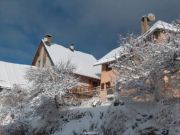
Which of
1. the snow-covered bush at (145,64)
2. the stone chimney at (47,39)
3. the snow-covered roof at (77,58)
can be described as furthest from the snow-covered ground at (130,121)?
the stone chimney at (47,39)

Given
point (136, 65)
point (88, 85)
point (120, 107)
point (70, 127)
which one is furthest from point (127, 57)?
point (88, 85)

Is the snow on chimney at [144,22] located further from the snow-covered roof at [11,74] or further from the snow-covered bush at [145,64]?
the snow-covered roof at [11,74]

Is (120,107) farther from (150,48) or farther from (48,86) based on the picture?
(48,86)

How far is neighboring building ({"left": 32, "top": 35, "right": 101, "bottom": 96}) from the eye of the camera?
47.0 m

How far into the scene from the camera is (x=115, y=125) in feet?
74.3

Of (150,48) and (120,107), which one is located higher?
(150,48)

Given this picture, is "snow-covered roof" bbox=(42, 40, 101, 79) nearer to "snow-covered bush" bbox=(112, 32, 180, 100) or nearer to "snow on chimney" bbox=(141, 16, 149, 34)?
"snow on chimney" bbox=(141, 16, 149, 34)

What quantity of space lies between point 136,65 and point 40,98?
10.8 m

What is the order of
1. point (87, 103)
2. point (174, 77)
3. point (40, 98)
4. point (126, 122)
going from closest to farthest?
point (174, 77) < point (126, 122) < point (40, 98) < point (87, 103)

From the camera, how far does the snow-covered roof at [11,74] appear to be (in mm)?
48938

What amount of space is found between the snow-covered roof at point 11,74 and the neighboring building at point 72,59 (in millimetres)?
2847

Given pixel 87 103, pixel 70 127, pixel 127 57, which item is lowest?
pixel 70 127

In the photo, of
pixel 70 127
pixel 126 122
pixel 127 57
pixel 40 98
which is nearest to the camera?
pixel 126 122

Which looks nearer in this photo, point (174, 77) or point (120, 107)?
point (174, 77)
